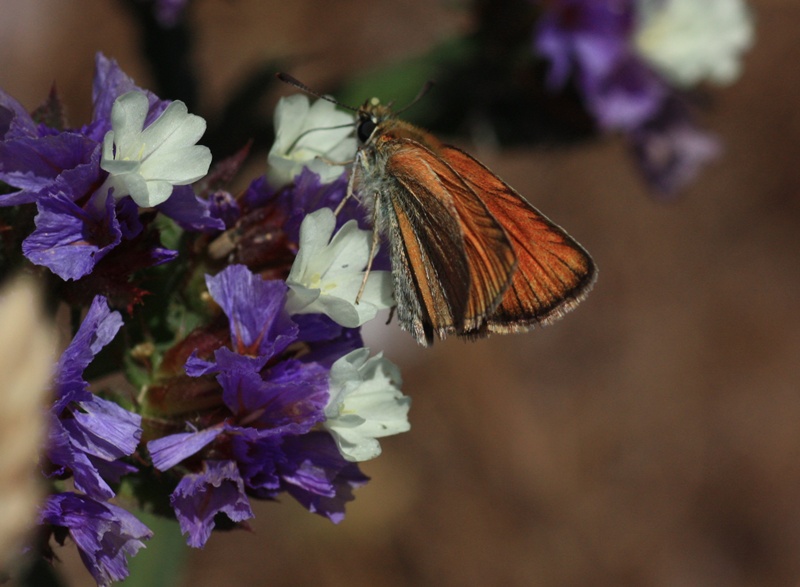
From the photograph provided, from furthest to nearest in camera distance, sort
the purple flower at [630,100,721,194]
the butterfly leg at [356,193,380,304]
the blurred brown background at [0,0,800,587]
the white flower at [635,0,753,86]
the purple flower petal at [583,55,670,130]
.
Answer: the blurred brown background at [0,0,800,587] < the purple flower at [630,100,721,194] < the white flower at [635,0,753,86] < the purple flower petal at [583,55,670,130] < the butterfly leg at [356,193,380,304]

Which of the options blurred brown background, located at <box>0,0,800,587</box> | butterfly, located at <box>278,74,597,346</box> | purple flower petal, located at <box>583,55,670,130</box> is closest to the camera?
butterfly, located at <box>278,74,597,346</box>

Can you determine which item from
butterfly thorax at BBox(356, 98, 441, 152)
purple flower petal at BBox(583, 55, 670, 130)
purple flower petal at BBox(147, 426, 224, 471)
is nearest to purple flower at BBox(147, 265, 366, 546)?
purple flower petal at BBox(147, 426, 224, 471)

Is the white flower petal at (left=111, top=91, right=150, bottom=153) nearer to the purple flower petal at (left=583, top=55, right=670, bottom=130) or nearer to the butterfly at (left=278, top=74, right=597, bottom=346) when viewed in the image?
the butterfly at (left=278, top=74, right=597, bottom=346)

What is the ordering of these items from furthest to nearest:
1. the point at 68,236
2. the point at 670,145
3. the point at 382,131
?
the point at 670,145 < the point at 382,131 < the point at 68,236

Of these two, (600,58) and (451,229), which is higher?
(600,58)

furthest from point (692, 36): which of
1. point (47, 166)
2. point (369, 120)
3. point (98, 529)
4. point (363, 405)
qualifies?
point (98, 529)

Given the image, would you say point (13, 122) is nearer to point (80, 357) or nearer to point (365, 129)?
point (80, 357)

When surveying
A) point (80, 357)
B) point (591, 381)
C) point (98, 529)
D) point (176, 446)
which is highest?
point (80, 357)
